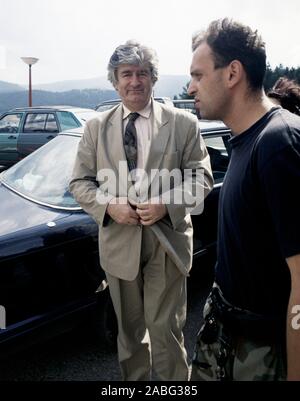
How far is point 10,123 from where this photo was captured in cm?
922

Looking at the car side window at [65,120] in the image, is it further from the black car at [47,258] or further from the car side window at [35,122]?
the black car at [47,258]

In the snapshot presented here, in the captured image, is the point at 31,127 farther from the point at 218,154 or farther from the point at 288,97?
the point at 288,97

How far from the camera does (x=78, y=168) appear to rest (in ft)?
6.75

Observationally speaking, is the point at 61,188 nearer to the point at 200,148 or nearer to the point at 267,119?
the point at 200,148

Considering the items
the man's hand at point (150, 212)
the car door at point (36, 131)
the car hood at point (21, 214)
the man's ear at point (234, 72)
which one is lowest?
the car door at point (36, 131)

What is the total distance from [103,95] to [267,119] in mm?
43064

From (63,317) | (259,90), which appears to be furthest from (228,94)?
(63,317)

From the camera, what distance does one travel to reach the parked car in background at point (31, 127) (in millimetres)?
7980

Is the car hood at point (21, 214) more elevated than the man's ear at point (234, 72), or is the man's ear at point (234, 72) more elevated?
the man's ear at point (234, 72)

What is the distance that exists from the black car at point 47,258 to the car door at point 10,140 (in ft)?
20.7

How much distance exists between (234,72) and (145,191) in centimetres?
88

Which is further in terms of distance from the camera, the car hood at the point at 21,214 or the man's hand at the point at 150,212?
the car hood at the point at 21,214

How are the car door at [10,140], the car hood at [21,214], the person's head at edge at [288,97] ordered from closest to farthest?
the person's head at edge at [288,97]
the car hood at [21,214]
the car door at [10,140]

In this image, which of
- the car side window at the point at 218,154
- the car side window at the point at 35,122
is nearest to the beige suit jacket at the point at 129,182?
the car side window at the point at 218,154
